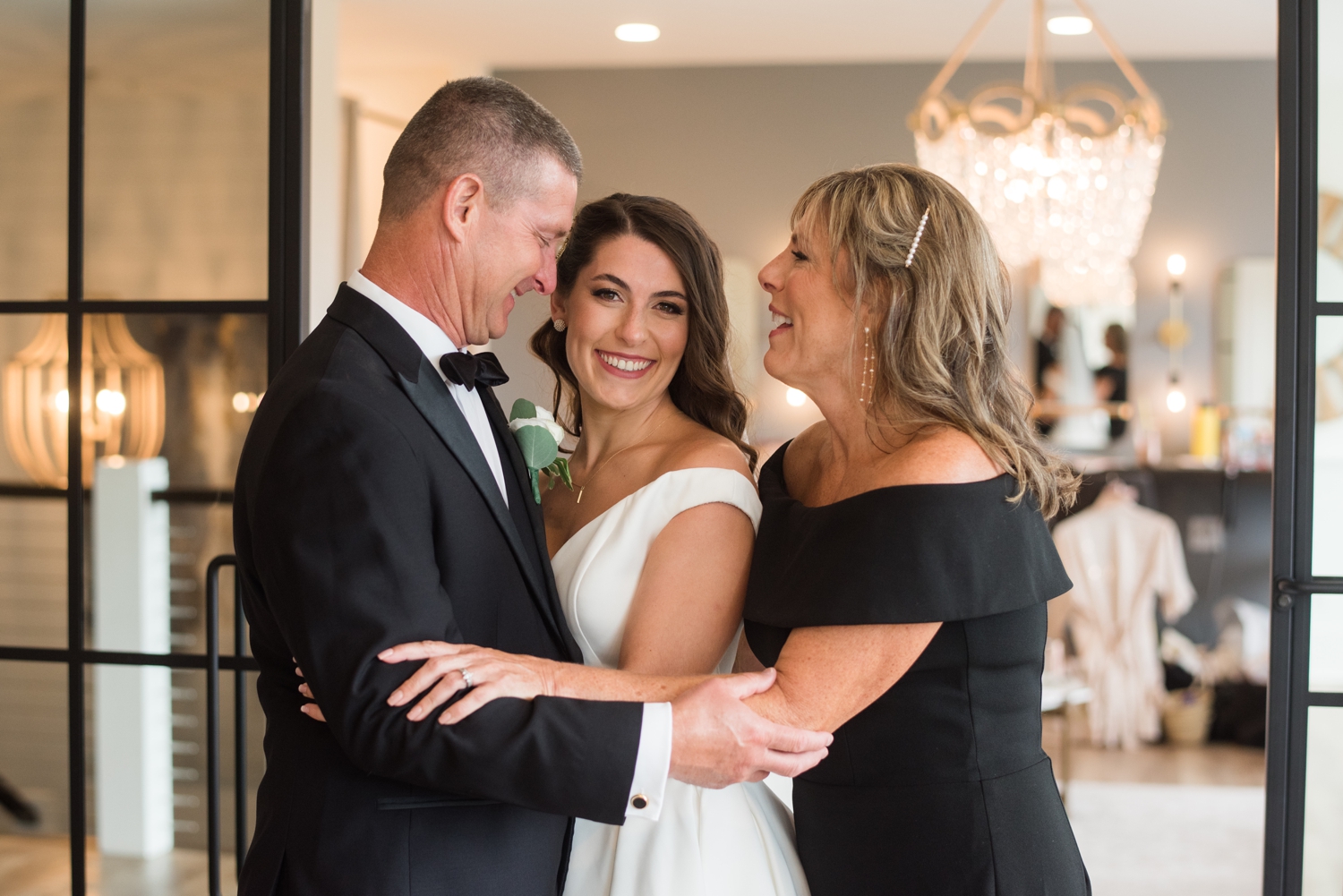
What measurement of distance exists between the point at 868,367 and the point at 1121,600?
4732 millimetres

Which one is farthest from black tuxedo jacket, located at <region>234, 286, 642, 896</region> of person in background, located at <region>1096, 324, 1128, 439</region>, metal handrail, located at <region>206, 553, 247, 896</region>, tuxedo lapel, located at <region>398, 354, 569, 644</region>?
person in background, located at <region>1096, 324, 1128, 439</region>

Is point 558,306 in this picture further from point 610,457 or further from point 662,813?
point 662,813

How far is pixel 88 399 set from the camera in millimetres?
2627

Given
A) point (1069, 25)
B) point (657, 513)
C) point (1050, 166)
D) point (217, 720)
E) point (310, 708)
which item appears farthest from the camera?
point (1069, 25)

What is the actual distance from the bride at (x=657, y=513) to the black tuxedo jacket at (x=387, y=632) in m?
0.13

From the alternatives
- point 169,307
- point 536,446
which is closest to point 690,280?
point 536,446

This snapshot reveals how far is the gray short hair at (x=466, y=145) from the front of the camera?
1.64 metres

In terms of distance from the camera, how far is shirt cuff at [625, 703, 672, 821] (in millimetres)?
1456

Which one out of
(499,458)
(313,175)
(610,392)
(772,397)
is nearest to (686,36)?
(772,397)

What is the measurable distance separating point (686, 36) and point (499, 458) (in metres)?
4.91

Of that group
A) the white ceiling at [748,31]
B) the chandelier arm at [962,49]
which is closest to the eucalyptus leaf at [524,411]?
the chandelier arm at [962,49]

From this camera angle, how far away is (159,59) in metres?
2.58

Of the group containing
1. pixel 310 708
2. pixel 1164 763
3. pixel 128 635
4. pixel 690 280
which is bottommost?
pixel 1164 763

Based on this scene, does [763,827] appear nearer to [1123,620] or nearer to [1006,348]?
[1006,348]
